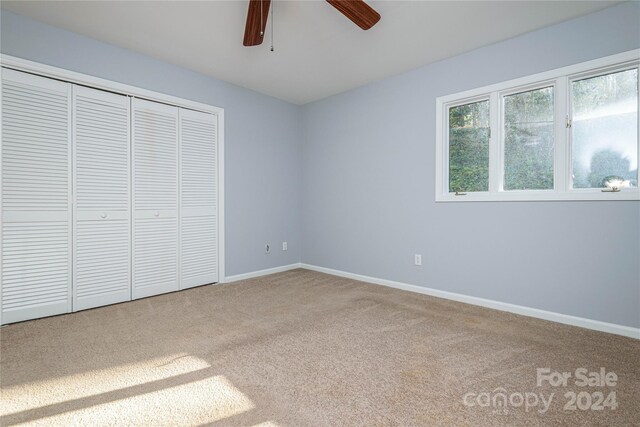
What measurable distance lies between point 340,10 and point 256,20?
61 centimetres

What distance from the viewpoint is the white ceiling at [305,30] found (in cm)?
241

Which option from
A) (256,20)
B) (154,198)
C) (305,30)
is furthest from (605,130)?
(154,198)

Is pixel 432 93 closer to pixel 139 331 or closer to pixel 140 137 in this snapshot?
pixel 140 137

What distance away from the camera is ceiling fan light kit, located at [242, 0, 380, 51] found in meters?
2.08

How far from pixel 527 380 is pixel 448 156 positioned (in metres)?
2.23

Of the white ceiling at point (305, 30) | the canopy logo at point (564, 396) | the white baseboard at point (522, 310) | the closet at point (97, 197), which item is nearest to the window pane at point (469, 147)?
the white ceiling at point (305, 30)

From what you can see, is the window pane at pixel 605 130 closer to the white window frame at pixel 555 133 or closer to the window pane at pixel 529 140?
the white window frame at pixel 555 133

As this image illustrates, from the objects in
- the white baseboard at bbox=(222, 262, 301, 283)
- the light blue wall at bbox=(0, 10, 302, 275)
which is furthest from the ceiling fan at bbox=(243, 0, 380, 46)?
the white baseboard at bbox=(222, 262, 301, 283)

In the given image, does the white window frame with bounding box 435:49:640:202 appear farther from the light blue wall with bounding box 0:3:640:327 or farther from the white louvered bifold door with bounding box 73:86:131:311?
the white louvered bifold door with bounding box 73:86:131:311

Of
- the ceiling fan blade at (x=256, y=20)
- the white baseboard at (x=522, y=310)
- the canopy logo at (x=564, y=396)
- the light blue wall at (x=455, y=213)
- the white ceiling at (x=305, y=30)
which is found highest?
the white ceiling at (x=305, y=30)

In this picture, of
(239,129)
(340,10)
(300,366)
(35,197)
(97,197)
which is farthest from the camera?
(239,129)

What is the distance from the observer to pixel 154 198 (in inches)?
132

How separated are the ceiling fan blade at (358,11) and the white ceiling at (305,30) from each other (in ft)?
0.67

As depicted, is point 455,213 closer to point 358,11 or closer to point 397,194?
point 397,194
